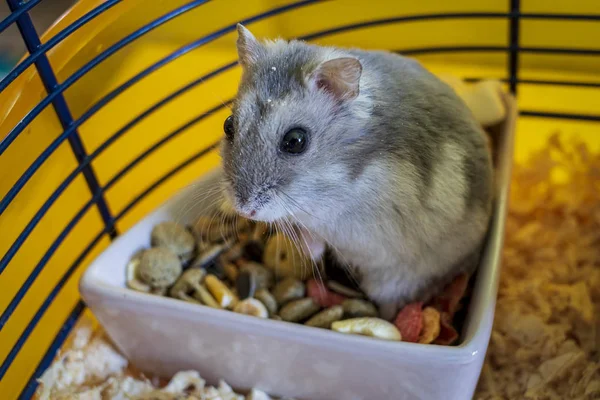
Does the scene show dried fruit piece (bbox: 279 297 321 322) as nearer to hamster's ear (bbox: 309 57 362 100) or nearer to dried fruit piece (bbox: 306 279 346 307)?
dried fruit piece (bbox: 306 279 346 307)

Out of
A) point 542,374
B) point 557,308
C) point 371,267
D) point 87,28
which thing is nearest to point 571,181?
point 557,308

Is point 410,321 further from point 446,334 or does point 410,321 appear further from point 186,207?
point 186,207

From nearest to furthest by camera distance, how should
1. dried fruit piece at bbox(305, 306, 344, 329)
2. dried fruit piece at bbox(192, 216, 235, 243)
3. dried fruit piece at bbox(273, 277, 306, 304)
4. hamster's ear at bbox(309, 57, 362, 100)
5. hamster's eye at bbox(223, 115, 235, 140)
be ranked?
hamster's ear at bbox(309, 57, 362, 100), hamster's eye at bbox(223, 115, 235, 140), dried fruit piece at bbox(305, 306, 344, 329), dried fruit piece at bbox(273, 277, 306, 304), dried fruit piece at bbox(192, 216, 235, 243)

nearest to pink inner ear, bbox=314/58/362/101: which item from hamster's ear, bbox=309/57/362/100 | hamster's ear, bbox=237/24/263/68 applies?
hamster's ear, bbox=309/57/362/100

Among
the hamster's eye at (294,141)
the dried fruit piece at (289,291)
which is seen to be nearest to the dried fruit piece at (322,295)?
the dried fruit piece at (289,291)

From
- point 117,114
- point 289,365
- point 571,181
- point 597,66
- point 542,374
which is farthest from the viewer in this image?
point 597,66

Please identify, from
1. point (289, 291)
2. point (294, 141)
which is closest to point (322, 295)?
point (289, 291)

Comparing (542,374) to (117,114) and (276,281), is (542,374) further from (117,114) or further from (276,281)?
(117,114)
